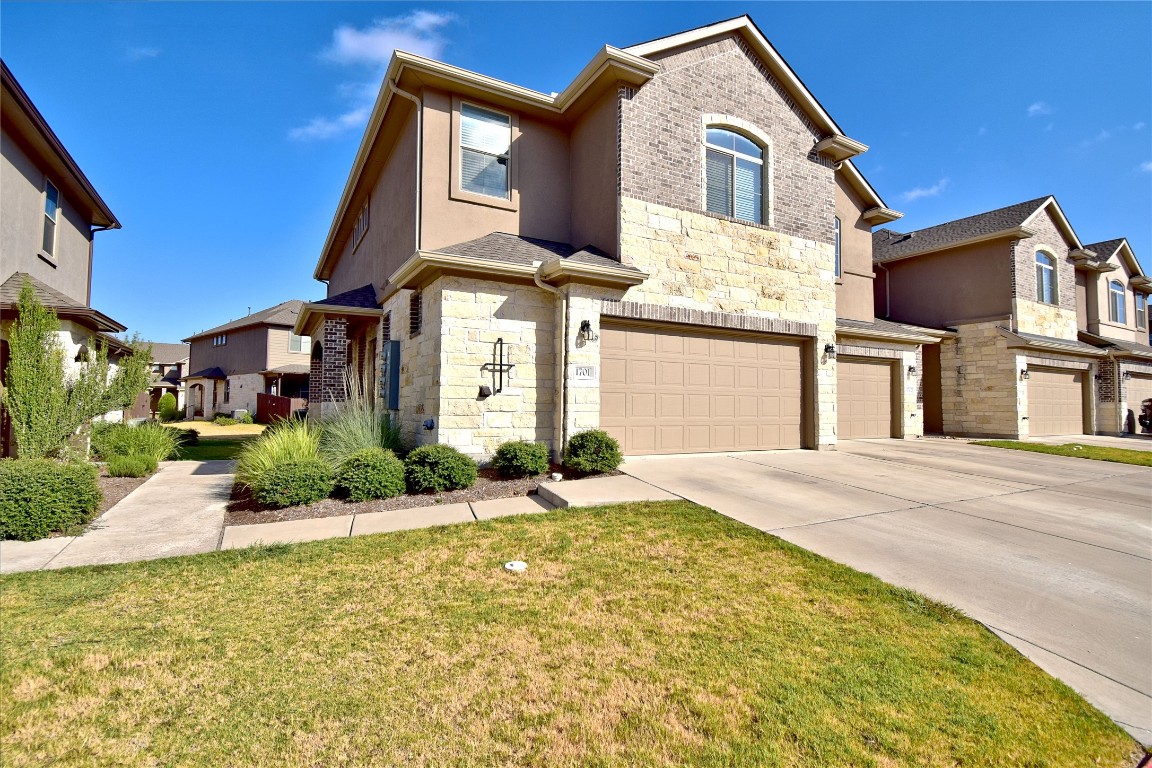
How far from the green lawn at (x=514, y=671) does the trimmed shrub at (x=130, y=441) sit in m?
6.80

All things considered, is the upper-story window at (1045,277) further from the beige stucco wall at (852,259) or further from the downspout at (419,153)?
the downspout at (419,153)

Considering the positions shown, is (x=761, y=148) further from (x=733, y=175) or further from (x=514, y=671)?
(x=514, y=671)

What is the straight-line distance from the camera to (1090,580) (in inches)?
160

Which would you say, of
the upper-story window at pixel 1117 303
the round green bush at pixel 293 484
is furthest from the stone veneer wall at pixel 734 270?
the upper-story window at pixel 1117 303

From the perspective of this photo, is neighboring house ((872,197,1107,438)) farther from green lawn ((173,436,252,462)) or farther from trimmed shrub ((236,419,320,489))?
green lawn ((173,436,252,462))

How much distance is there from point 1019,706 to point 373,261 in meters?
13.8

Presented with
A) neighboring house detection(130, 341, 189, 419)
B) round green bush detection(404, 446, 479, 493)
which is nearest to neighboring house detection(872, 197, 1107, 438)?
round green bush detection(404, 446, 479, 493)

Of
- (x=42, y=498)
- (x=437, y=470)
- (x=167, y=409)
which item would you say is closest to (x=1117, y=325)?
(x=437, y=470)

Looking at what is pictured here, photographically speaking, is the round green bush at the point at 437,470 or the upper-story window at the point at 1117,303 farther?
the upper-story window at the point at 1117,303

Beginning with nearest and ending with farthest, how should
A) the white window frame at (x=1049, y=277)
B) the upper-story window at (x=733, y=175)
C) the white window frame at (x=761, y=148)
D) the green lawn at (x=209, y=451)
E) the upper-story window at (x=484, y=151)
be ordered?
the upper-story window at (x=484, y=151)
the white window frame at (x=761, y=148)
the upper-story window at (x=733, y=175)
the green lawn at (x=209, y=451)
the white window frame at (x=1049, y=277)

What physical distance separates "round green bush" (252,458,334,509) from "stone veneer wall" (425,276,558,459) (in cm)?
184

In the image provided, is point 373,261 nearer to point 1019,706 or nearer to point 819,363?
point 819,363

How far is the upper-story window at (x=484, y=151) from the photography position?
956cm

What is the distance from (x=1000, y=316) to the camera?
15797 mm
